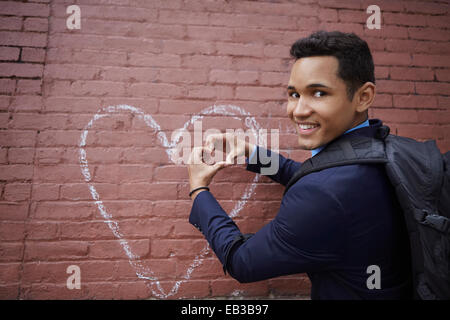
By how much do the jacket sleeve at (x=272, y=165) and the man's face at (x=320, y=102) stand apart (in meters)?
0.39

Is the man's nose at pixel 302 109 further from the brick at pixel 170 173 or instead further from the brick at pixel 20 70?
the brick at pixel 20 70

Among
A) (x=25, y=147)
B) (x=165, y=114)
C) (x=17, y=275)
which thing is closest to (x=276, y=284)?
(x=165, y=114)

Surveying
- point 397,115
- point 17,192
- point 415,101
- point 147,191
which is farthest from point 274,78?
point 17,192

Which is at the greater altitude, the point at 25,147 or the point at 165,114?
the point at 165,114

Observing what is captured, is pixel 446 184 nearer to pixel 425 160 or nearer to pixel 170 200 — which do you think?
pixel 425 160

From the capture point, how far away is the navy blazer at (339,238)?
89cm

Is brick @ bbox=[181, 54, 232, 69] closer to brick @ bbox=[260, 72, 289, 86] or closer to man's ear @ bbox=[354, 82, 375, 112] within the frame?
brick @ bbox=[260, 72, 289, 86]

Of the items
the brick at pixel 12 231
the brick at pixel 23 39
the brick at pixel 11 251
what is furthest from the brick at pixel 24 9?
the brick at pixel 11 251

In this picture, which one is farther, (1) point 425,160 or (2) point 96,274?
(2) point 96,274

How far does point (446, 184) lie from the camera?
0.90m

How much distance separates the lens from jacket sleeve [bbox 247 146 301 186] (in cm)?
147

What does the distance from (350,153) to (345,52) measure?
0.41 m
